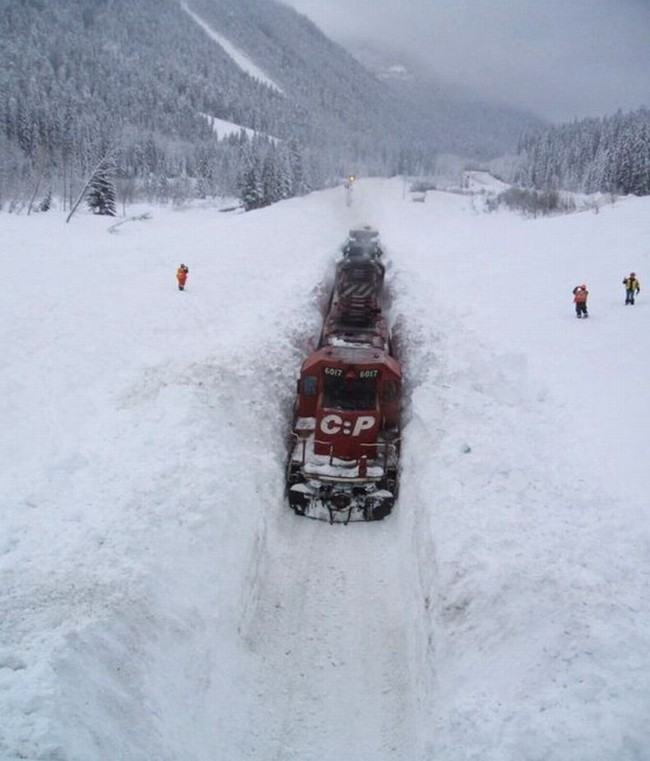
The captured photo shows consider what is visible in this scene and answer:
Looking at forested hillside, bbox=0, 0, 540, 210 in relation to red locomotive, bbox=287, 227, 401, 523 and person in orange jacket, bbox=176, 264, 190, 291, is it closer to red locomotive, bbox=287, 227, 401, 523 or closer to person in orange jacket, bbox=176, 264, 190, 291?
person in orange jacket, bbox=176, 264, 190, 291

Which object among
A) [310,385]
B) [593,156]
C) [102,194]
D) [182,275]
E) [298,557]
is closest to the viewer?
[298,557]

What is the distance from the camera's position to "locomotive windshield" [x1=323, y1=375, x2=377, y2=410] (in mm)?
15008

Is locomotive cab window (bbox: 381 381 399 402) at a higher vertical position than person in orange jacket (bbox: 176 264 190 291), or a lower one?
lower

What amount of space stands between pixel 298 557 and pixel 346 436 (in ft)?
11.4

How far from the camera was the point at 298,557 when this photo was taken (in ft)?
38.7

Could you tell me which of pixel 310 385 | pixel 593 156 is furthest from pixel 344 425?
pixel 593 156

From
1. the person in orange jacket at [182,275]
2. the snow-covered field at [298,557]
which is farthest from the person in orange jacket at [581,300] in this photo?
the person in orange jacket at [182,275]

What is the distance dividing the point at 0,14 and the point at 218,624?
191 m

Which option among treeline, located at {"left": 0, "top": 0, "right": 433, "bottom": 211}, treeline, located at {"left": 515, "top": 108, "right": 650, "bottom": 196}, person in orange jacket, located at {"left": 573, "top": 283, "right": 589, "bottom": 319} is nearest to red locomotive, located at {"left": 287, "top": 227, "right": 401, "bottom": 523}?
person in orange jacket, located at {"left": 573, "top": 283, "right": 589, "bottom": 319}

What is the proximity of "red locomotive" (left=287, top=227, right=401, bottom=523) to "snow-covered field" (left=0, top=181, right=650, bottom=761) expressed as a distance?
1.62 ft

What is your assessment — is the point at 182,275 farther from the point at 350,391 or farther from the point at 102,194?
the point at 102,194

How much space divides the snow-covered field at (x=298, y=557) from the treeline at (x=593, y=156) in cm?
7329

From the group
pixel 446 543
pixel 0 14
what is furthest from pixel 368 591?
pixel 0 14

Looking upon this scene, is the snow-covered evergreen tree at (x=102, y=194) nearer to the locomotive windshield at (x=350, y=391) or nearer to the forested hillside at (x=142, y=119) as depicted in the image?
the forested hillside at (x=142, y=119)
